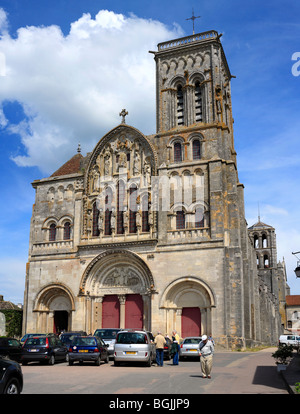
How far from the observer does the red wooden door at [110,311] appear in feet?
108

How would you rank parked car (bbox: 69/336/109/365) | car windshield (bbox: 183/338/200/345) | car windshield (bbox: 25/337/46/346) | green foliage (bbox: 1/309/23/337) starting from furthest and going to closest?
green foliage (bbox: 1/309/23/337), car windshield (bbox: 183/338/200/345), car windshield (bbox: 25/337/46/346), parked car (bbox: 69/336/109/365)

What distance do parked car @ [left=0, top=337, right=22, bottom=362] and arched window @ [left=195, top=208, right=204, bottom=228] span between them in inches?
627

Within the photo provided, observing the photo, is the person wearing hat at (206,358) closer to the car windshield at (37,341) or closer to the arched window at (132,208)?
the car windshield at (37,341)

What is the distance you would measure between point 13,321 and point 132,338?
2101 cm

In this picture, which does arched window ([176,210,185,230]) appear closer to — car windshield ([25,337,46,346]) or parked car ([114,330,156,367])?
parked car ([114,330,156,367])

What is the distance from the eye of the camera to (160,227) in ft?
105

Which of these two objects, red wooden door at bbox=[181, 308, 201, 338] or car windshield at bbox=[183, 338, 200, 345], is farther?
red wooden door at bbox=[181, 308, 201, 338]

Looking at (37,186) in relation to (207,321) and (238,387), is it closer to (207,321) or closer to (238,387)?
(207,321)

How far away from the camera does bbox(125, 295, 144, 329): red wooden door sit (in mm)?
32031

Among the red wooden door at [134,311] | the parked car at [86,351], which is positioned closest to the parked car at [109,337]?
the parked car at [86,351]

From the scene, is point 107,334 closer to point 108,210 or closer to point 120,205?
point 120,205

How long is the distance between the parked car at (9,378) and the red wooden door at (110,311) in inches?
928

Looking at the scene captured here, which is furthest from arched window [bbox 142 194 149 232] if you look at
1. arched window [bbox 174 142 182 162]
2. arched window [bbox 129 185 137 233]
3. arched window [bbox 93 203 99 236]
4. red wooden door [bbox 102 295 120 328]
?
red wooden door [bbox 102 295 120 328]

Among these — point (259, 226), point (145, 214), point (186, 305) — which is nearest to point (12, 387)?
point (186, 305)
